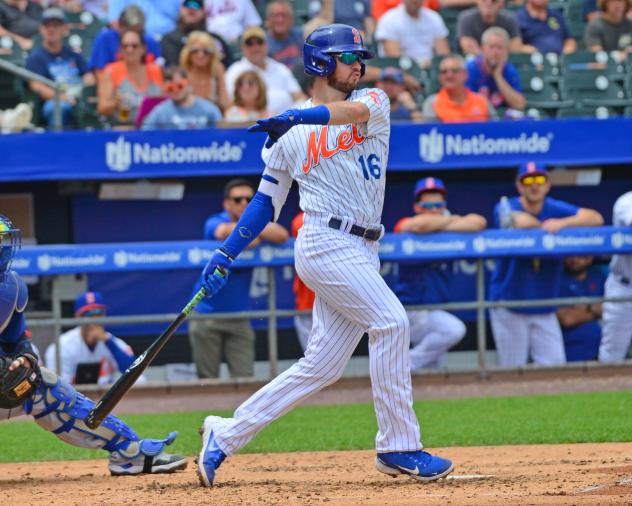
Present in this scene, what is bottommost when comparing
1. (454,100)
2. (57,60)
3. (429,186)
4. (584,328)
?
(584,328)

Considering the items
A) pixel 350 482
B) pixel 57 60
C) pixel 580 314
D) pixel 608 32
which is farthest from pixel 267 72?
pixel 350 482

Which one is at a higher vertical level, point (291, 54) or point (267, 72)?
point (291, 54)

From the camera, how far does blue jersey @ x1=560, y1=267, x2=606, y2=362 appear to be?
9836 mm

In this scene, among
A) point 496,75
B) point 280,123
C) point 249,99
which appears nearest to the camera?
point 280,123

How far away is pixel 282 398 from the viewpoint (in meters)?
5.40

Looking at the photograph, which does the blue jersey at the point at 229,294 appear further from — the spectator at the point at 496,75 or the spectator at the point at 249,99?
the spectator at the point at 496,75

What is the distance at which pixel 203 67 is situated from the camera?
34.6 ft

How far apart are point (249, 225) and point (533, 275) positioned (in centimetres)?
470

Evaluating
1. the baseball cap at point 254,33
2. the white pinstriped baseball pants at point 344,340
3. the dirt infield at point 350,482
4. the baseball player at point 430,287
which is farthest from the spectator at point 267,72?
the white pinstriped baseball pants at point 344,340

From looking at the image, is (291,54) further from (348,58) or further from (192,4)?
(348,58)

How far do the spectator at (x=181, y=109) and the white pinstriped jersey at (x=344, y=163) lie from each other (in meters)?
4.73

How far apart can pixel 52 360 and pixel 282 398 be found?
4318 millimetres

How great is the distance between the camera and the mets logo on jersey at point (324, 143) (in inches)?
209

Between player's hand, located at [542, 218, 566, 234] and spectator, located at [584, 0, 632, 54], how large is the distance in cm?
321
